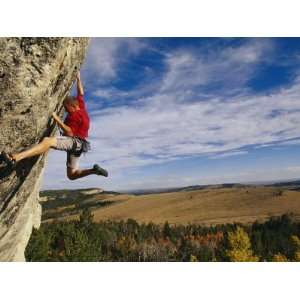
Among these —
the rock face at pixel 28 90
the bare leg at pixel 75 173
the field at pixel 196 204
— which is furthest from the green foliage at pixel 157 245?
the bare leg at pixel 75 173

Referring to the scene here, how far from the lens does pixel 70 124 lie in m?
7.42

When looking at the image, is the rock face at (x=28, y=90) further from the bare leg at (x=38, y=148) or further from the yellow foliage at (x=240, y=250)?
the yellow foliage at (x=240, y=250)

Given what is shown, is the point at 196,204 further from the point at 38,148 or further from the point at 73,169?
the point at 38,148

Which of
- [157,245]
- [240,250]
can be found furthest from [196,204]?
[240,250]

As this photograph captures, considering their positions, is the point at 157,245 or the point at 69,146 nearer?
the point at 69,146

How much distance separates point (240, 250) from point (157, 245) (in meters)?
16.5

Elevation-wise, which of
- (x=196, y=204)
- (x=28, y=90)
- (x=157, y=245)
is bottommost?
(x=28, y=90)

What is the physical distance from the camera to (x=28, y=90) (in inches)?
251

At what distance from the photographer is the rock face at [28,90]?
19.6ft

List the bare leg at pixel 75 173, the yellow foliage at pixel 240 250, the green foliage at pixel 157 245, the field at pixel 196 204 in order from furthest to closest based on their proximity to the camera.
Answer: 1. the field at pixel 196 204
2. the yellow foliage at pixel 240 250
3. the green foliage at pixel 157 245
4. the bare leg at pixel 75 173

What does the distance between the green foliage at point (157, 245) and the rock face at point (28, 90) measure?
18.4 meters

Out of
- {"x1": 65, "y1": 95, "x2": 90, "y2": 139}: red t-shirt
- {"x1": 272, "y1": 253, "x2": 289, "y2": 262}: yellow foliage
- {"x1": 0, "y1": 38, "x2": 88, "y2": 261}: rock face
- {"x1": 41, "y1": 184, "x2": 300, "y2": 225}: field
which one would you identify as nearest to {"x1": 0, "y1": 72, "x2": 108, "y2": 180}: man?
{"x1": 65, "y1": 95, "x2": 90, "y2": 139}: red t-shirt
